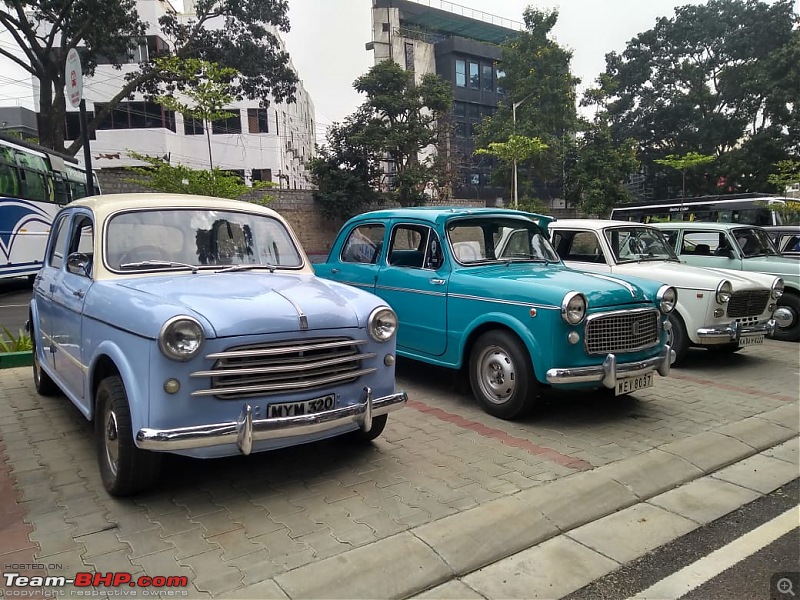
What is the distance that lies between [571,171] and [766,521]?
31499 mm

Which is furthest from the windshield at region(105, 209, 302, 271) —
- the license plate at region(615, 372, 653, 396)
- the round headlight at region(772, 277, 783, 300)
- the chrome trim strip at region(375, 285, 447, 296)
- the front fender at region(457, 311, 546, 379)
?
the round headlight at region(772, 277, 783, 300)

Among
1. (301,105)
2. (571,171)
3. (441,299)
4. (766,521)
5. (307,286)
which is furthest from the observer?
(301,105)

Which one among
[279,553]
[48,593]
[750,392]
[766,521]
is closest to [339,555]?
[279,553]

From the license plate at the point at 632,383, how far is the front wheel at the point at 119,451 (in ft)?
12.2

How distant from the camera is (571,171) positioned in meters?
33.0

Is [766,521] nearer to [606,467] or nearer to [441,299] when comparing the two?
[606,467]

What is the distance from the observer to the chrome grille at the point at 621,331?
5.08 metres

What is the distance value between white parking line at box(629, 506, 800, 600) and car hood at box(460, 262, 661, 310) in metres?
2.08

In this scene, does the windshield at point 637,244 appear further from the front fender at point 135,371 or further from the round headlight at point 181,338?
the front fender at point 135,371

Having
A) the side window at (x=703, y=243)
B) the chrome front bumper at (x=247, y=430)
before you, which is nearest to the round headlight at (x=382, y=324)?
the chrome front bumper at (x=247, y=430)

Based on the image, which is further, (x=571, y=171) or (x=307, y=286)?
(x=571, y=171)

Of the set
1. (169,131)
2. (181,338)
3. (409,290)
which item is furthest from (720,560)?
(169,131)

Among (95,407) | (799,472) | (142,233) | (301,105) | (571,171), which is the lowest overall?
(799,472)

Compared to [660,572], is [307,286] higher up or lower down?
higher up
